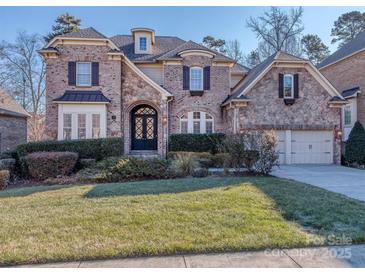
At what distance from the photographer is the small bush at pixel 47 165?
11578mm

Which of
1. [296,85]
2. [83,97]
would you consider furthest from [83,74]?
[296,85]

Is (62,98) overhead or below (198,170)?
overhead

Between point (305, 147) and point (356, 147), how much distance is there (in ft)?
8.91

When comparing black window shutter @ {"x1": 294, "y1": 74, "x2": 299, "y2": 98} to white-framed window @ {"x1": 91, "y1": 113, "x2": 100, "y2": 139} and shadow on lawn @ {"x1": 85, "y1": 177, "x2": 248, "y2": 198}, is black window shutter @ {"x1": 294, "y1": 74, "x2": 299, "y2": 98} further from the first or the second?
white-framed window @ {"x1": 91, "y1": 113, "x2": 100, "y2": 139}

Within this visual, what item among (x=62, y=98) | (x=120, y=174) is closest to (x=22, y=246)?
(x=120, y=174)

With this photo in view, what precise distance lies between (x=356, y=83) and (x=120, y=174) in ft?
56.8

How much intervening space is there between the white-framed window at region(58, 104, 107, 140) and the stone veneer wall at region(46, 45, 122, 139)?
0.50m

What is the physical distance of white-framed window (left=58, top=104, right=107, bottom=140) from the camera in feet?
53.0

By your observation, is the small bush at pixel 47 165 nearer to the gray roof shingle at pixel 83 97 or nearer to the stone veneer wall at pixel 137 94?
the gray roof shingle at pixel 83 97

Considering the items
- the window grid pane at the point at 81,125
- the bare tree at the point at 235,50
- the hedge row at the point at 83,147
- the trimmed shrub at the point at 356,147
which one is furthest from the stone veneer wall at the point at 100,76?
the bare tree at the point at 235,50

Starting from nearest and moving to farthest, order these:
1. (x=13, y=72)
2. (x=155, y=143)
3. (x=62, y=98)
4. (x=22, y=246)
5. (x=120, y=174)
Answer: (x=22, y=246) → (x=120, y=174) → (x=62, y=98) → (x=155, y=143) → (x=13, y=72)

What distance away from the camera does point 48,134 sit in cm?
1644
